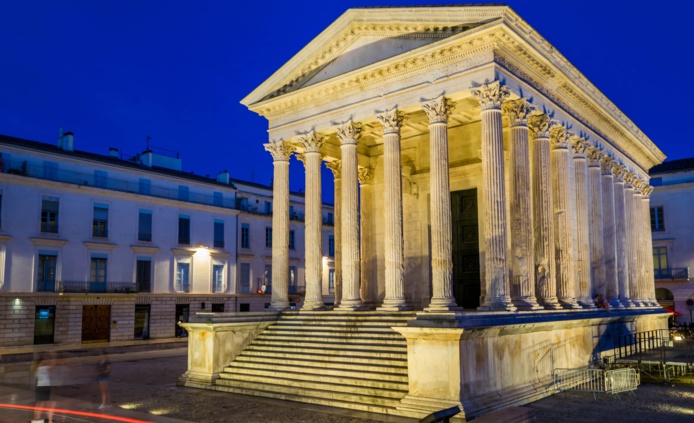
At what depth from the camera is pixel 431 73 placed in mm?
18484

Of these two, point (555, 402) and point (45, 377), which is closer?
point (45, 377)

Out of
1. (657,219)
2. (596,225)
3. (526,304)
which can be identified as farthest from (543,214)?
(657,219)

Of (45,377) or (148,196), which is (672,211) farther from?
(45,377)

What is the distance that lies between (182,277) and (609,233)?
27.2m

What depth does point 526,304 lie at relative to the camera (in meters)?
17.0

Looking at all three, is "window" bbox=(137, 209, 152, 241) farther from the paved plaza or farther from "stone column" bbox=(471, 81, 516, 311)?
"stone column" bbox=(471, 81, 516, 311)

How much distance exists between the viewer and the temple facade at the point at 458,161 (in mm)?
17219

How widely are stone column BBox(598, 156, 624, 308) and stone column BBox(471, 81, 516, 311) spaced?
359 inches

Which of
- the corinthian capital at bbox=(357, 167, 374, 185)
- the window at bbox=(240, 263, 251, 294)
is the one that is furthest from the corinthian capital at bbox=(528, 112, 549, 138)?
the window at bbox=(240, 263, 251, 294)

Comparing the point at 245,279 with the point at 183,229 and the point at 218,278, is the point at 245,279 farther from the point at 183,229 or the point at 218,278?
the point at 183,229

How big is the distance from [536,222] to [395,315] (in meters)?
5.24

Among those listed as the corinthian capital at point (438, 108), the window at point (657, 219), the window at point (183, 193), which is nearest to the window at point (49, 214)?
the window at point (183, 193)

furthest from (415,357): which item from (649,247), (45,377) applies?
(649,247)

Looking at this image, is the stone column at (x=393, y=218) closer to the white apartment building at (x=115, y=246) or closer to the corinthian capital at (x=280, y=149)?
the corinthian capital at (x=280, y=149)
